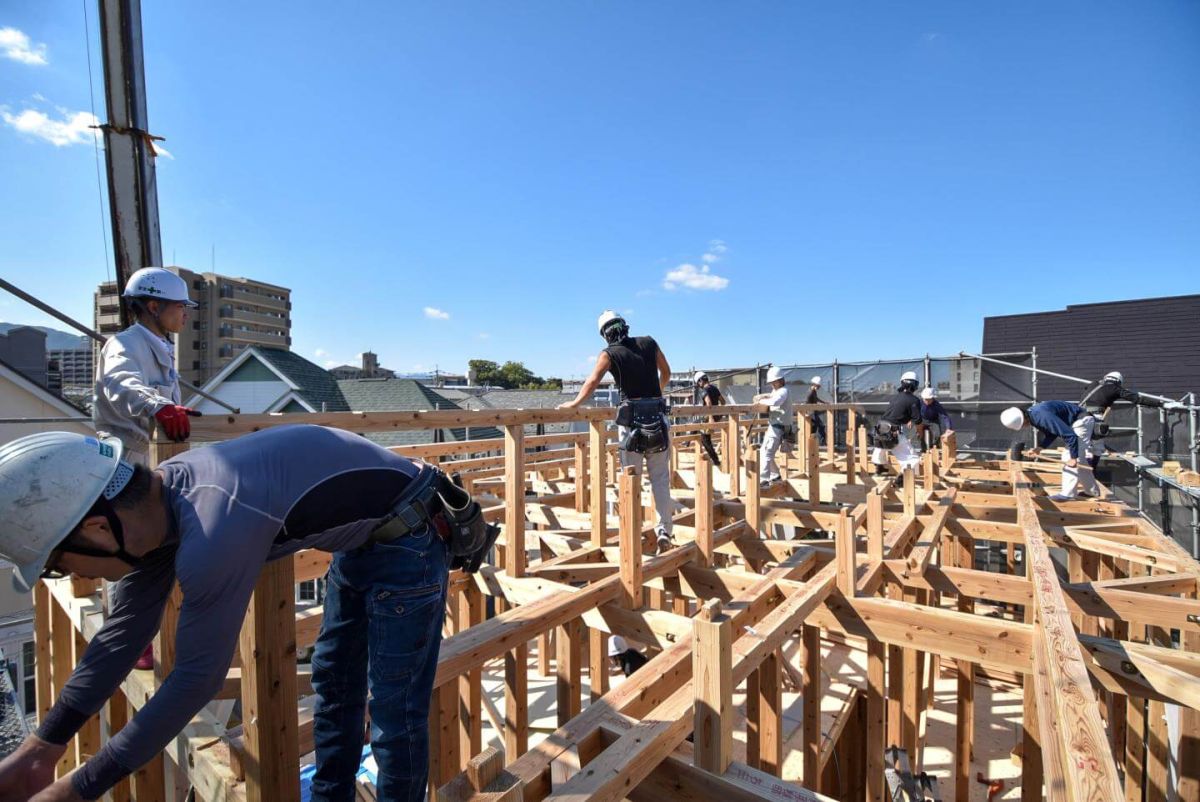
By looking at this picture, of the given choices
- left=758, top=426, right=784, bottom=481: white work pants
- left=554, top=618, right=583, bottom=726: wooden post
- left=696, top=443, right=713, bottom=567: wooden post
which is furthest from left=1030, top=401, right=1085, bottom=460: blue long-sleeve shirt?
left=554, top=618, right=583, bottom=726: wooden post

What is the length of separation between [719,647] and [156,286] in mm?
3244

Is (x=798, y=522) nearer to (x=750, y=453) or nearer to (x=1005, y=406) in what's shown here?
(x=750, y=453)

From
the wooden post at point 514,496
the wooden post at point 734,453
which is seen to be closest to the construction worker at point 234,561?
the wooden post at point 514,496

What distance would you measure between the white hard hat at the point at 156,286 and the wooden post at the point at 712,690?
3008mm

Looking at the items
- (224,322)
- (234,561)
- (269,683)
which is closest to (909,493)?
(269,683)

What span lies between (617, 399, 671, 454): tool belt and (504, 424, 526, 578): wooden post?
4.21 ft

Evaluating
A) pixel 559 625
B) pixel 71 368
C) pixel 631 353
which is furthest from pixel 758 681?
pixel 71 368

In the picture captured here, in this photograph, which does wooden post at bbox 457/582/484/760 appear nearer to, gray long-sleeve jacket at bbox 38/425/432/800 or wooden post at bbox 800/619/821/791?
gray long-sleeve jacket at bbox 38/425/432/800

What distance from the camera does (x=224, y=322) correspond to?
42.7 m

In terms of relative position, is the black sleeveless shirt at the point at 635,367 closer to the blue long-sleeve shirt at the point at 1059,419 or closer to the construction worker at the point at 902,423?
the construction worker at the point at 902,423

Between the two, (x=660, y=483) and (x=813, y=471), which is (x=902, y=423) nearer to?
(x=813, y=471)

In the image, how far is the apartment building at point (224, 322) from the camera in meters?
40.0

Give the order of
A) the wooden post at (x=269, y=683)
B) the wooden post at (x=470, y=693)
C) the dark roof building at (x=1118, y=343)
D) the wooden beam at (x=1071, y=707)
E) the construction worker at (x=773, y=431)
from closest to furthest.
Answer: the wooden beam at (x=1071, y=707) < the wooden post at (x=269, y=683) < the wooden post at (x=470, y=693) < the construction worker at (x=773, y=431) < the dark roof building at (x=1118, y=343)

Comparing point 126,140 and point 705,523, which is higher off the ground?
point 126,140
